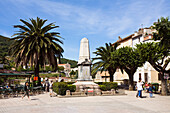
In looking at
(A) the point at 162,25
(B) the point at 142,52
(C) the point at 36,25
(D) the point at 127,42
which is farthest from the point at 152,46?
(D) the point at 127,42

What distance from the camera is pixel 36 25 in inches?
940

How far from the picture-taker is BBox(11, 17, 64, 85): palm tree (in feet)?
74.9

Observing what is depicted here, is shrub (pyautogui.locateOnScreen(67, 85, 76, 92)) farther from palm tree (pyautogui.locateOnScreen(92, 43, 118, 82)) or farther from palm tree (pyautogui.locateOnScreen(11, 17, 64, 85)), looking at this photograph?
palm tree (pyautogui.locateOnScreen(92, 43, 118, 82))

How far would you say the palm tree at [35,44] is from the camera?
2284 cm

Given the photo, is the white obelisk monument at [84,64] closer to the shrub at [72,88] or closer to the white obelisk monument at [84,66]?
the white obelisk monument at [84,66]

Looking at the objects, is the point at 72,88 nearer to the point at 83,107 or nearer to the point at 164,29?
the point at 83,107

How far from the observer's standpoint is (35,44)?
23375 millimetres

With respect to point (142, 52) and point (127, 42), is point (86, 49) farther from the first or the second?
point (127, 42)

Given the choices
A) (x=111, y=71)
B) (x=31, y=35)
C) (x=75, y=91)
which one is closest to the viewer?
(x=75, y=91)

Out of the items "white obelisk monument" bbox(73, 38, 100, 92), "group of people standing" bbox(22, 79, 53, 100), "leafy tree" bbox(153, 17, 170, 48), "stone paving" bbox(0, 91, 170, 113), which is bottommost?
"stone paving" bbox(0, 91, 170, 113)

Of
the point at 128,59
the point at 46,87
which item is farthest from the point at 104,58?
the point at 46,87

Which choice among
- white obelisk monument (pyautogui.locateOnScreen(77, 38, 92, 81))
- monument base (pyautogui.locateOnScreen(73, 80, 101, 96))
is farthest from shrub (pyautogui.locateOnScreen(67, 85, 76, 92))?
white obelisk monument (pyautogui.locateOnScreen(77, 38, 92, 81))

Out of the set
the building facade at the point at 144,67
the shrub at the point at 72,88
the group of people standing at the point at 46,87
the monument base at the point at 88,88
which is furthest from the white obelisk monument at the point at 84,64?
the building facade at the point at 144,67

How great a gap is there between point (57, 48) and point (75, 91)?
799 cm
